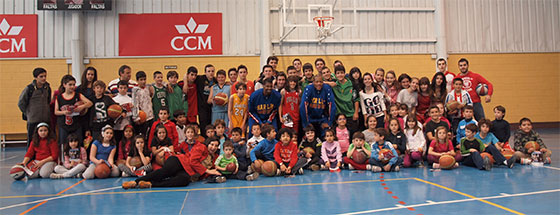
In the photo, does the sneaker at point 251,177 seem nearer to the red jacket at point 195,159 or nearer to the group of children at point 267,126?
the group of children at point 267,126

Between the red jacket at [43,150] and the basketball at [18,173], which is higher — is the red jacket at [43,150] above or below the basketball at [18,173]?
above

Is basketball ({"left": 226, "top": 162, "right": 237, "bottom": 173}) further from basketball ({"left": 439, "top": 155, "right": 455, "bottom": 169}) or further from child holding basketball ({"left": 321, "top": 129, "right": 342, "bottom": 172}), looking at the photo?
basketball ({"left": 439, "top": 155, "right": 455, "bottom": 169})

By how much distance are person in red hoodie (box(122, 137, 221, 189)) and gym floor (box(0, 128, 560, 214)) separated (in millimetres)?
162

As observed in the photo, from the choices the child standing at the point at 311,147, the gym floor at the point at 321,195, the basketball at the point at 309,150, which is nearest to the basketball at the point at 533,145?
the gym floor at the point at 321,195

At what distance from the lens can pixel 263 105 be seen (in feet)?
21.9

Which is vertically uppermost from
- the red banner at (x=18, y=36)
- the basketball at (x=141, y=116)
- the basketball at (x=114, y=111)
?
the red banner at (x=18, y=36)

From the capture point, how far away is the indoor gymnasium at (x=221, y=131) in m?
4.52

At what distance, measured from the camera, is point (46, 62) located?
1234 centimetres

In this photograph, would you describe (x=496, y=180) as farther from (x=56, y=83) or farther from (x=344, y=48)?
(x=56, y=83)

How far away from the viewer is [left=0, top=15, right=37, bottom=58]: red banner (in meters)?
12.2

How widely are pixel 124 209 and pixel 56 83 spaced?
1018cm

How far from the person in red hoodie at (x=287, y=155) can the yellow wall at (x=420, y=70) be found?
6.97 meters

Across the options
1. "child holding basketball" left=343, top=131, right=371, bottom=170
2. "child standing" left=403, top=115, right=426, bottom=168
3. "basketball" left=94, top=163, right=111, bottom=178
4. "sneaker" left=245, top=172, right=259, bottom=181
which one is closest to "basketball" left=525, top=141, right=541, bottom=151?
"child standing" left=403, top=115, right=426, bottom=168

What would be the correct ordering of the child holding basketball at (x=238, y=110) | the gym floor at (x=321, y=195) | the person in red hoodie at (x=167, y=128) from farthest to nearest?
the child holding basketball at (x=238, y=110)
the person in red hoodie at (x=167, y=128)
the gym floor at (x=321, y=195)
